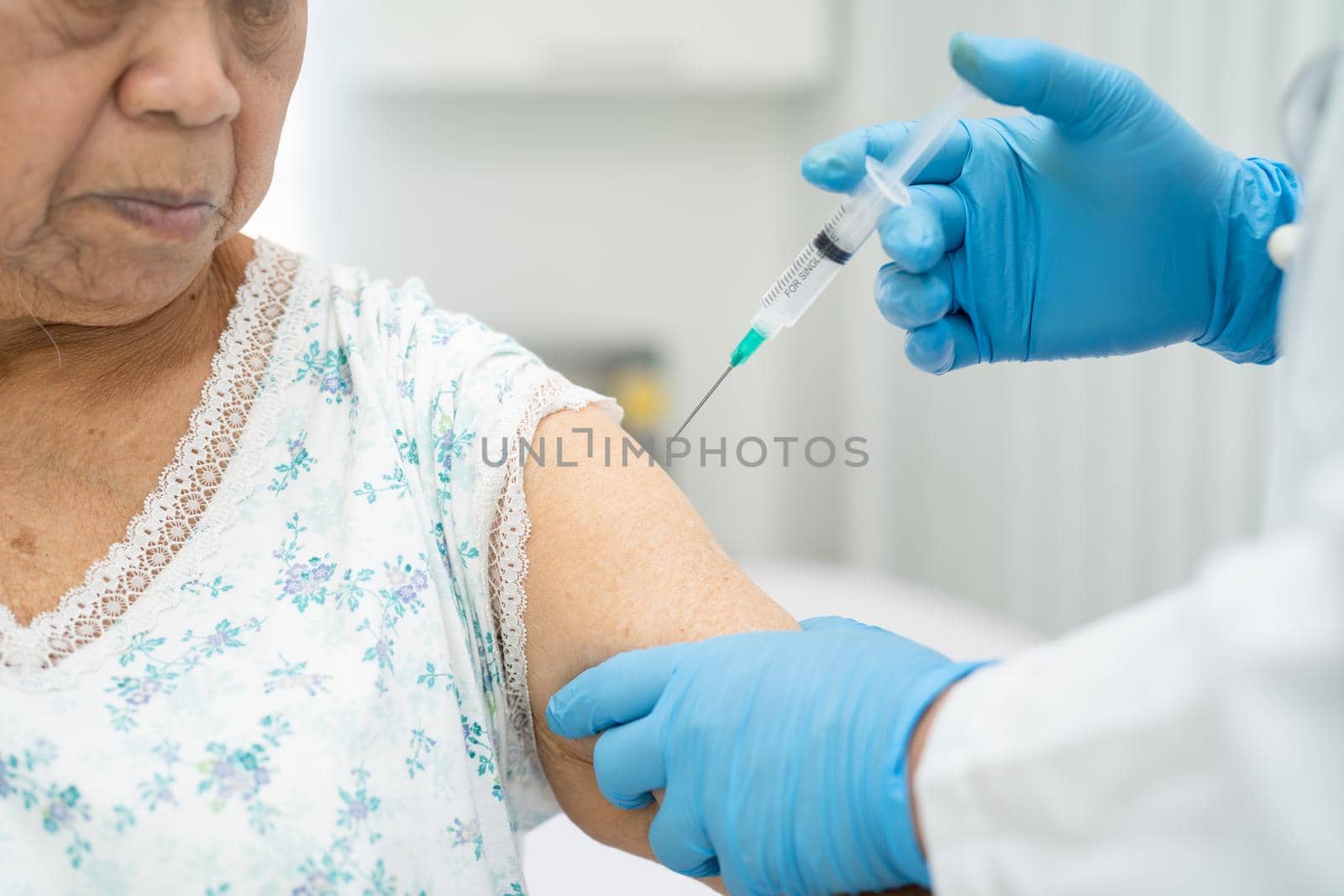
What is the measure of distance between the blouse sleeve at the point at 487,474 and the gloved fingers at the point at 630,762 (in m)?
0.13

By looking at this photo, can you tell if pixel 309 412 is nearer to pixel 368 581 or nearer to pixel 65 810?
pixel 368 581

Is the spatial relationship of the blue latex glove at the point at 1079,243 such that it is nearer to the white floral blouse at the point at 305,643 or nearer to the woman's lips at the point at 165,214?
the white floral blouse at the point at 305,643

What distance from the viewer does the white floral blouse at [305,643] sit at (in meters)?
0.83

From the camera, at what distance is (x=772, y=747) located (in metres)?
0.86

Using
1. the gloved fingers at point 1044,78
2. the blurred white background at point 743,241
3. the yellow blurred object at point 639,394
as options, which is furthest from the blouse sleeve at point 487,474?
the yellow blurred object at point 639,394

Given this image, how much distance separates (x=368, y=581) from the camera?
957mm

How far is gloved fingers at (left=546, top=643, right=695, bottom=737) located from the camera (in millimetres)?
930

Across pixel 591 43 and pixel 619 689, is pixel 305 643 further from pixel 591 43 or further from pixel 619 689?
pixel 591 43

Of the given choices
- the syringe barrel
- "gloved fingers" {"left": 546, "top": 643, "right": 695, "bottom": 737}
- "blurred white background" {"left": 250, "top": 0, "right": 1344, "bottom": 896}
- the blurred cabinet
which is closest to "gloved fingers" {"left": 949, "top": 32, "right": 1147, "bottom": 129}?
the syringe barrel

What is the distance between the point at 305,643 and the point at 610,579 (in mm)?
270

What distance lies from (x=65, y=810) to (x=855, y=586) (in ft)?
7.72

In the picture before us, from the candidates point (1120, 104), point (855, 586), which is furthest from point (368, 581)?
point (855, 586)

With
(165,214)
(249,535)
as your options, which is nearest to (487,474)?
(249,535)

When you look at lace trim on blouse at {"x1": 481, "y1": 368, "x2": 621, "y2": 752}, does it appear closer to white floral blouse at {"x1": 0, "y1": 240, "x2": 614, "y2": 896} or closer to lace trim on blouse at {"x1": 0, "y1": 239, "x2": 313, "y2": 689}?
white floral blouse at {"x1": 0, "y1": 240, "x2": 614, "y2": 896}
